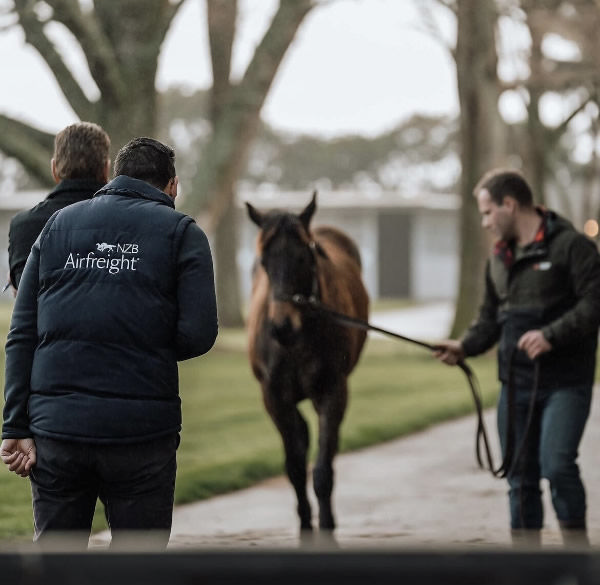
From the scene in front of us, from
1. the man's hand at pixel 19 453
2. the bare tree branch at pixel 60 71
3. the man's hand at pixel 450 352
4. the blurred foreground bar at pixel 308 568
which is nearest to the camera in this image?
the blurred foreground bar at pixel 308 568

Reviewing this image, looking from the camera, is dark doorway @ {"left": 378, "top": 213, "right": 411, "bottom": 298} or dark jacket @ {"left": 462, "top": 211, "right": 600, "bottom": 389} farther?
dark doorway @ {"left": 378, "top": 213, "right": 411, "bottom": 298}

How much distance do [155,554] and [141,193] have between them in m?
2.47

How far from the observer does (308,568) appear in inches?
31.4

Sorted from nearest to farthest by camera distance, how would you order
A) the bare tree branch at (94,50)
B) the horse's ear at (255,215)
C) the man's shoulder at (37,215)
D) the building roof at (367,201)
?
the man's shoulder at (37,215)
the horse's ear at (255,215)
the bare tree branch at (94,50)
the building roof at (367,201)

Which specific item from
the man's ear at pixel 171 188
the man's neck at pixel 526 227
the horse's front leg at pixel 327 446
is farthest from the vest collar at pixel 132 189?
the horse's front leg at pixel 327 446

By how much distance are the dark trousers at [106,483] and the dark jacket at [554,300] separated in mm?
2370

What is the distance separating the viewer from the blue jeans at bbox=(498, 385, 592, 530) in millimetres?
5008

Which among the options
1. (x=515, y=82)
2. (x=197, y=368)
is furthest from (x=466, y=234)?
(x=197, y=368)

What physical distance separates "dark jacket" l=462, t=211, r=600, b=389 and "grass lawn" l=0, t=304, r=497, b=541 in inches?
119

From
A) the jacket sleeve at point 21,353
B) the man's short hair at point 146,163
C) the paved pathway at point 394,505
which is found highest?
the man's short hair at point 146,163

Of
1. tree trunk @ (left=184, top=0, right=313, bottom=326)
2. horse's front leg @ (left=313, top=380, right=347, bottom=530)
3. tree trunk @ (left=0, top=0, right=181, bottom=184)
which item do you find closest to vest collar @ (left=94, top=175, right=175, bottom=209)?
horse's front leg @ (left=313, top=380, right=347, bottom=530)

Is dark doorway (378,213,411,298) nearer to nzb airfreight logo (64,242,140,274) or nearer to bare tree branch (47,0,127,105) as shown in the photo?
bare tree branch (47,0,127,105)

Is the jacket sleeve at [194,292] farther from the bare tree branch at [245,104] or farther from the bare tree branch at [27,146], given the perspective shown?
the bare tree branch at [245,104]

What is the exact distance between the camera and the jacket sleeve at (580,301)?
196 inches
